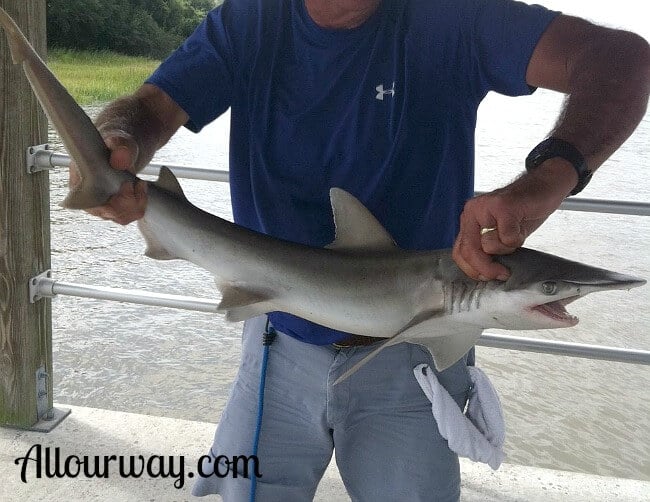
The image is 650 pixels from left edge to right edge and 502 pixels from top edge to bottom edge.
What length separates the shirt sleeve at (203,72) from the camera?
1671mm

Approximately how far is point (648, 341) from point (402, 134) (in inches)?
208

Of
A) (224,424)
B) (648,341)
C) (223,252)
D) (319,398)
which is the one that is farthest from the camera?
(648,341)

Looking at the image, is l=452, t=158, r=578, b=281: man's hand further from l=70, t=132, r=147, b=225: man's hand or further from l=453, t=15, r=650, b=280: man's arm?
l=70, t=132, r=147, b=225: man's hand

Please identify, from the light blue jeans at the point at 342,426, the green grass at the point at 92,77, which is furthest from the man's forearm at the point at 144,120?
the green grass at the point at 92,77

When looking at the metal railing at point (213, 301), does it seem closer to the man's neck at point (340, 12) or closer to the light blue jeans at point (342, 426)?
the light blue jeans at point (342, 426)

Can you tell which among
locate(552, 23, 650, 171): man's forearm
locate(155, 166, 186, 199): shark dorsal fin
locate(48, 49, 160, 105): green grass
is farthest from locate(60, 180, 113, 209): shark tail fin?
locate(48, 49, 160, 105): green grass

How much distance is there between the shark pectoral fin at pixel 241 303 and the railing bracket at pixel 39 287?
1.48m

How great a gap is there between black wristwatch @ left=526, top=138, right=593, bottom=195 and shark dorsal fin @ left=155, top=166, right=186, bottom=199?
0.70 m

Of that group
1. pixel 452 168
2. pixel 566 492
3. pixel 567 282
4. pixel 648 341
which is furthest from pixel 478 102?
pixel 648 341

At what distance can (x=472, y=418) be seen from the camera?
1.75 metres

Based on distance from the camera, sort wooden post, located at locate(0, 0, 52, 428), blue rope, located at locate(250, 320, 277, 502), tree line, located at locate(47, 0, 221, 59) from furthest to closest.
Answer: tree line, located at locate(47, 0, 221, 59) < wooden post, located at locate(0, 0, 52, 428) < blue rope, located at locate(250, 320, 277, 502)

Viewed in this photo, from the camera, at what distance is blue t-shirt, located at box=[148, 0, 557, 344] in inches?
60.9

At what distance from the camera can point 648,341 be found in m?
6.00

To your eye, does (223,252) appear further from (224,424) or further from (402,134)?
(224,424)
